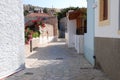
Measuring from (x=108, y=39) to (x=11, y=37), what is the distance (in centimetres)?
409

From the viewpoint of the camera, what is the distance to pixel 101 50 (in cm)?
1148

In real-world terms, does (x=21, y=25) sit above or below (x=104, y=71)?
above

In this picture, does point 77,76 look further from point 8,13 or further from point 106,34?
point 8,13

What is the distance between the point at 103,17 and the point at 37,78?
401 centimetres

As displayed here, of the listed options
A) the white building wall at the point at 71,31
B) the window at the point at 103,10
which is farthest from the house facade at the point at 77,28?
the window at the point at 103,10

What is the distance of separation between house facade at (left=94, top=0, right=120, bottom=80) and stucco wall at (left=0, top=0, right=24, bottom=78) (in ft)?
12.0

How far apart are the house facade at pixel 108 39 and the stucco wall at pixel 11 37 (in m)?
3.65

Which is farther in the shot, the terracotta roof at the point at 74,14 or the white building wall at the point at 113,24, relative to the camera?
the terracotta roof at the point at 74,14

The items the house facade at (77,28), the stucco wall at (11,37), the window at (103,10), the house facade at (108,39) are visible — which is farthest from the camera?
the house facade at (77,28)

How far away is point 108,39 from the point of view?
1005 centimetres

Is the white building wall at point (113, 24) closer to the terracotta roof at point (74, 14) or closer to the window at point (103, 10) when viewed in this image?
the window at point (103, 10)

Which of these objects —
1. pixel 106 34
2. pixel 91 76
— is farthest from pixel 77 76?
pixel 106 34

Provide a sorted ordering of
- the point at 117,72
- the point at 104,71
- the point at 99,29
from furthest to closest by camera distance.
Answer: the point at 99,29 < the point at 104,71 < the point at 117,72

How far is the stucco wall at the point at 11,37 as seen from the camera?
33.3ft
